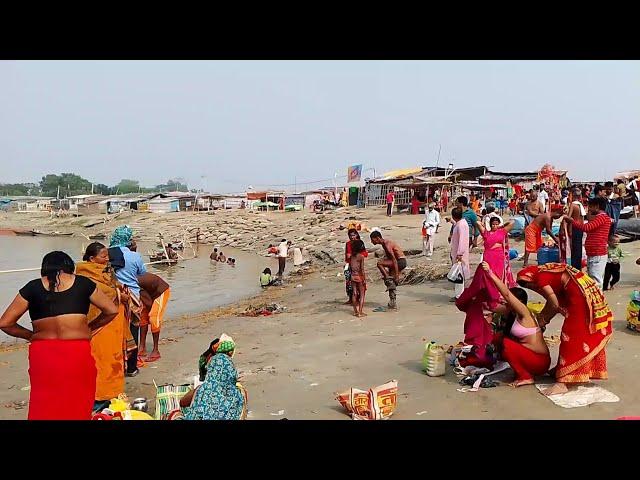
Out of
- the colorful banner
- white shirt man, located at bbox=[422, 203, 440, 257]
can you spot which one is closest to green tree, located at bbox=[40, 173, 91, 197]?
the colorful banner

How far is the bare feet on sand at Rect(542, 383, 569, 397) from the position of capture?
4.78 m

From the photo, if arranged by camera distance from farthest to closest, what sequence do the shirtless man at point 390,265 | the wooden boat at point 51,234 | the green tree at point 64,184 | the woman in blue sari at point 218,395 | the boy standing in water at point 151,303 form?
the green tree at point 64,184 → the wooden boat at point 51,234 → the shirtless man at point 390,265 → the boy standing in water at point 151,303 → the woman in blue sari at point 218,395

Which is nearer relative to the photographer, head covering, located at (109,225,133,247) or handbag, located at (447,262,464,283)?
head covering, located at (109,225,133,247)

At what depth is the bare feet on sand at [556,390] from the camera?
478 centimetres

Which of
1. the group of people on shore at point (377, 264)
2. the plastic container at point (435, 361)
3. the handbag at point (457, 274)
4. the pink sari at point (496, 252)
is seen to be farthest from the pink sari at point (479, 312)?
the group of people on shore at point (377, 264)

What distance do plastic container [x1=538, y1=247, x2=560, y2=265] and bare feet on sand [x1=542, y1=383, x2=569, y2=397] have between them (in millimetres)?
5461

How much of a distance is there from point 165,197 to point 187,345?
51462mm

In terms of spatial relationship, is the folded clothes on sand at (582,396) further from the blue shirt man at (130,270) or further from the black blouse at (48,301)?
the blue shirt man at (130,270)

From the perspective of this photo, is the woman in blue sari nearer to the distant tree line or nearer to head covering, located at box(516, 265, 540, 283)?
head covering, located at box(516, 265, 540, 283)

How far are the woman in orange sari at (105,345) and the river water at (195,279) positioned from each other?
664cm

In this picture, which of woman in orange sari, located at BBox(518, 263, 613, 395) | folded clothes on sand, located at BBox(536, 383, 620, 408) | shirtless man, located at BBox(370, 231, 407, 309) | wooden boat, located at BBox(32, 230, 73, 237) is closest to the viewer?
folded clothes on sand, located at BBox(536, 383, 620, 408)
